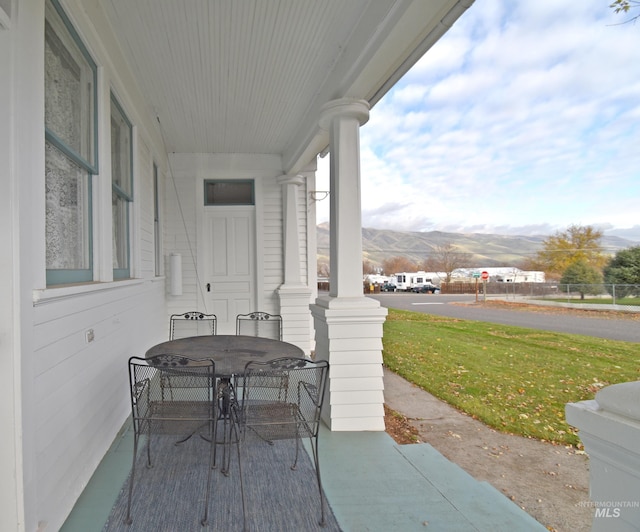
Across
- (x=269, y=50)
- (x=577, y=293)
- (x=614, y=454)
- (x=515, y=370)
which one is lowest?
(x=515, y=370)

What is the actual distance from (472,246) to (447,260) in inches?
219

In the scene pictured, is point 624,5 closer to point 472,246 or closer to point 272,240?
point 272,240

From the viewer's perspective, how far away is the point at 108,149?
263 centimetres

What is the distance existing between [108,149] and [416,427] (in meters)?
3.67

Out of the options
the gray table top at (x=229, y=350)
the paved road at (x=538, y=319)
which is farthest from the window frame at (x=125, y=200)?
the paved road at (x=538, y=319)

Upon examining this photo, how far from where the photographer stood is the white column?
582 cm

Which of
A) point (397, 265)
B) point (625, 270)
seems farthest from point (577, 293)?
point (397, 265)

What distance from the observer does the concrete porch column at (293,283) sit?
19.1 feet

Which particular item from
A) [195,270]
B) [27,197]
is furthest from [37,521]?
[195,270]

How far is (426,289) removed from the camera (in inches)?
991

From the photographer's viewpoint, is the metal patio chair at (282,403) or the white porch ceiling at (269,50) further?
the white porch ceiling at (269,50)

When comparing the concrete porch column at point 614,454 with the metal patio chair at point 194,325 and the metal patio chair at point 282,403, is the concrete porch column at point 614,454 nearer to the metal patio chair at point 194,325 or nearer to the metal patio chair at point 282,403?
the metal patio chair at point 282,403

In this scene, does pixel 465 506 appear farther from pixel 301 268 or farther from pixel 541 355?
pixel 541 355

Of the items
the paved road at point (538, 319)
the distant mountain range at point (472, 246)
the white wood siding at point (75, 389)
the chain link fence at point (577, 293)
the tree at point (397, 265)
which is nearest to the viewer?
the white wood siding at point (75, 389)
